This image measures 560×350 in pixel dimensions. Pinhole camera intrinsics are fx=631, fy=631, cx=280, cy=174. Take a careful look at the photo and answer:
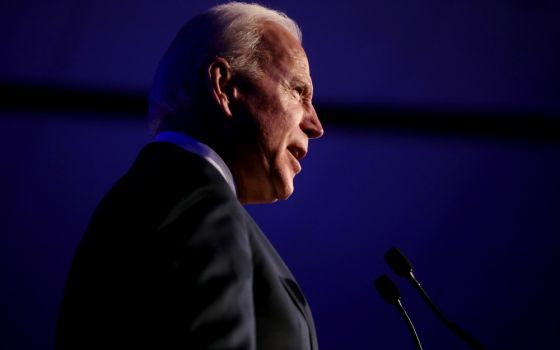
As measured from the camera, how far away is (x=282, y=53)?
1175mm

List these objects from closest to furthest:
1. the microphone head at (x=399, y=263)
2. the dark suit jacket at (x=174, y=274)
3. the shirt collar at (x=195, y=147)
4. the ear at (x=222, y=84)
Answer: the dark suit jacket at (x=174, y=274) < the shirt collar at (x=195, y=147) < the ear at (x=222, y=84) < the microphone head at (x=399, y=263)

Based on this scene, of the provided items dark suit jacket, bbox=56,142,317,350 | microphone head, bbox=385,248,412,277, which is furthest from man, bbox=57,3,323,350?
microphone head, bbox=385,248,412,277

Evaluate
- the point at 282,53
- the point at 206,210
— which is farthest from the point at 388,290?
the point at 206,210

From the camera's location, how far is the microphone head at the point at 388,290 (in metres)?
1.23

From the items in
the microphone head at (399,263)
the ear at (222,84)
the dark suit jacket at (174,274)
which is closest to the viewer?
the dark suit jacket at (174,274)

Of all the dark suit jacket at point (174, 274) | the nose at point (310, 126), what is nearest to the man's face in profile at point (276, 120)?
the nose at point (310, 126)

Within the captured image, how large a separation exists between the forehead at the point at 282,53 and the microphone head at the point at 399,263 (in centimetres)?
38

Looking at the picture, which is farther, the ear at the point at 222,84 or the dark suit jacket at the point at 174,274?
the ear at the point at 222,84

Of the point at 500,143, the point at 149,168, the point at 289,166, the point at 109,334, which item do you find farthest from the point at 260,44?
the point at 500,143

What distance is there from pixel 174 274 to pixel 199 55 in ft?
1.77

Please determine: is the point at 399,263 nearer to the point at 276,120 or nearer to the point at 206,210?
the point at 276,120

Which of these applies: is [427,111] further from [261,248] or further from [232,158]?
[261,248]

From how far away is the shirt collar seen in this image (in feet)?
3.12

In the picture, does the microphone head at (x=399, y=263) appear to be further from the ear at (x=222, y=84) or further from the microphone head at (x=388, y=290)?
the ear at (x=222, y=84)
